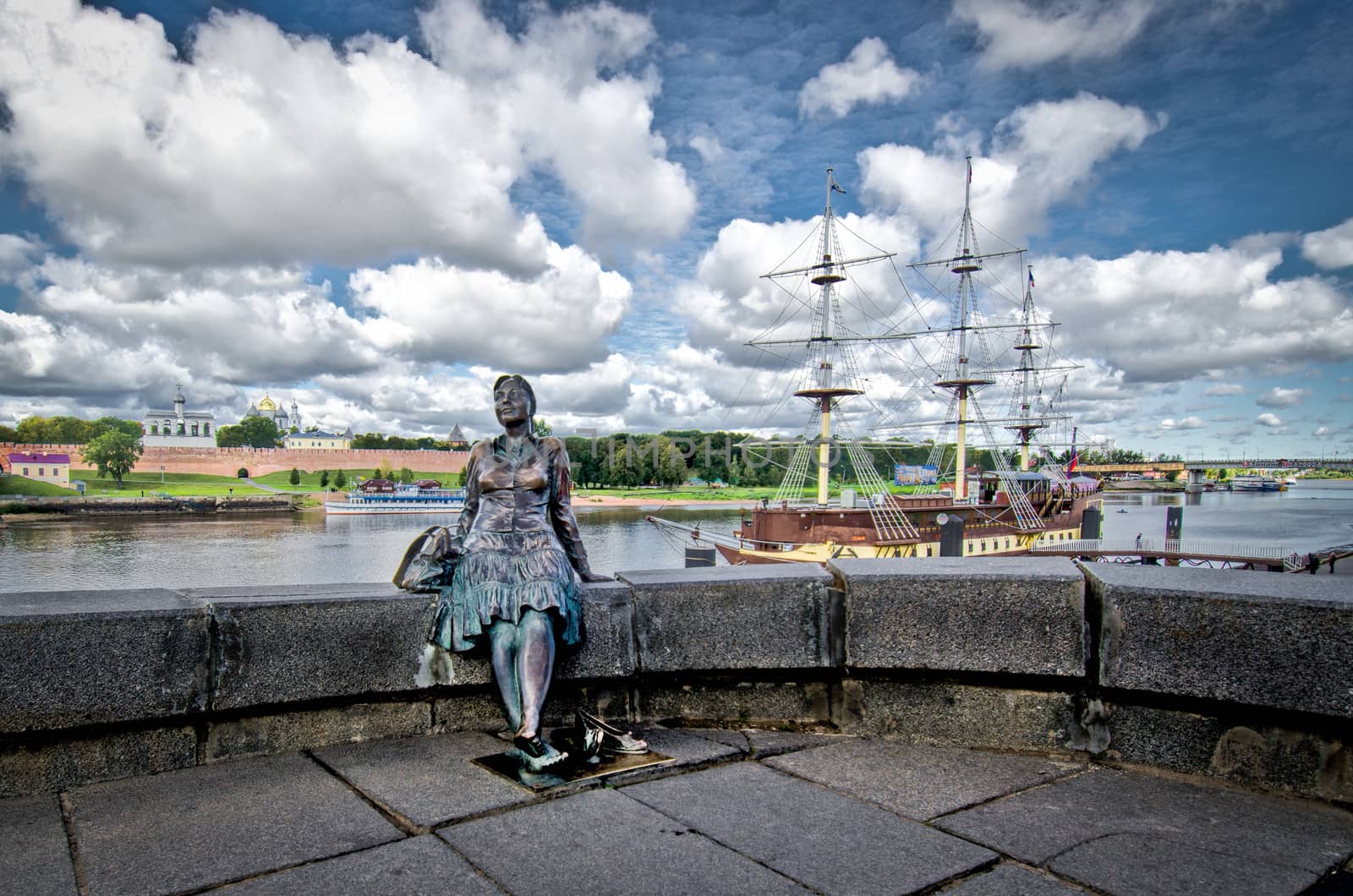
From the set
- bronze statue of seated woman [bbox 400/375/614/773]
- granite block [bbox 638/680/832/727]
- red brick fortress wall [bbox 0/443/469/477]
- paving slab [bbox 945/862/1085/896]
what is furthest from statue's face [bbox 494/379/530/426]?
red brick fortress wall [bbox 0/443/469/477]

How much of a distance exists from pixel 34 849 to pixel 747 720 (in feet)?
9.14

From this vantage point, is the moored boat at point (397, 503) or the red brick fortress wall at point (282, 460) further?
the red brick fortress wall at point (282, 460)

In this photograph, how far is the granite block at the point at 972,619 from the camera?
11.8 feet

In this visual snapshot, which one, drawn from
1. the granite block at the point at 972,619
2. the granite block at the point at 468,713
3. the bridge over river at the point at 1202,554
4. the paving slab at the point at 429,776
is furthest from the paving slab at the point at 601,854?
the bridge over river at the point at 1202,554

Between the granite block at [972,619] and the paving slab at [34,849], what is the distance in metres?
3.05

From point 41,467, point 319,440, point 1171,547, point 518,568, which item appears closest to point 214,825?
point 518,568

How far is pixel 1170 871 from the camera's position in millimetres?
2504

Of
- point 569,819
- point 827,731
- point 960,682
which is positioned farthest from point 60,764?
point 960,682

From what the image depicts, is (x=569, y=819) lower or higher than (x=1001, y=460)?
lower

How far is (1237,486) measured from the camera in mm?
181500

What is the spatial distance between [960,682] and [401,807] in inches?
96.9

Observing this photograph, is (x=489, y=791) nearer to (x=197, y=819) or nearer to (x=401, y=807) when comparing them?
(x=401, y=807)

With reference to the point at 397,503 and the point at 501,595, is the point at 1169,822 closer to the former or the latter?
the point at 501,595

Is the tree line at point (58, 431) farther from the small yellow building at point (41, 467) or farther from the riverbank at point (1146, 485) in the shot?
the riverbank at point (1146, 485)
